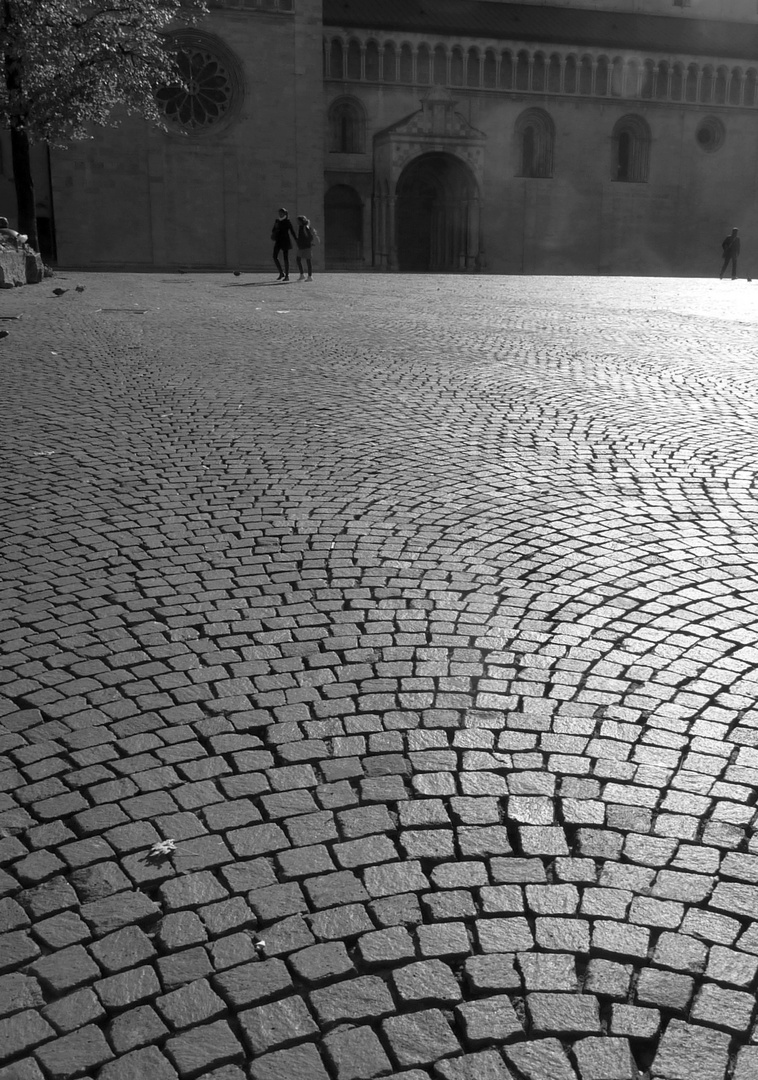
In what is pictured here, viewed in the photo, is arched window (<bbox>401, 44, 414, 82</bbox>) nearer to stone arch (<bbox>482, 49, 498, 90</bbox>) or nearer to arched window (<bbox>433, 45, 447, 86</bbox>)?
arched window (<bbox>433, 45, 447, 86</bbox>)

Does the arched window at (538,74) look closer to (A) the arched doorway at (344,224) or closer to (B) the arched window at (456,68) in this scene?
(B) the arched window at (456,68)

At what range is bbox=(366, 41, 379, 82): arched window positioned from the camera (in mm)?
45281

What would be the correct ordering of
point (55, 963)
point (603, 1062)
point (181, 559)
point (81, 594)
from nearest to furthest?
point (603, 1062)
point (55, 963)
point (81, 594)
point (181, 559)

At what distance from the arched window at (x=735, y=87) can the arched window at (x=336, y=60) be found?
1963cm

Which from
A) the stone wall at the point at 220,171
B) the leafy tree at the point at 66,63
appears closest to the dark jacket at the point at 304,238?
the leafy tree at the point at 66,63

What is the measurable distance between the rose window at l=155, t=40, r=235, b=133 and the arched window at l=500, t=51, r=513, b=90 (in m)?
13.3

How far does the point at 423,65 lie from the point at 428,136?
12.8ft

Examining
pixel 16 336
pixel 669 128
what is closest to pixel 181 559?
pixel 16 336

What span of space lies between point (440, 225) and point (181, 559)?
4681cm

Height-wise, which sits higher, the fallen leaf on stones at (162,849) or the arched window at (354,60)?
the arched window at (354,60)

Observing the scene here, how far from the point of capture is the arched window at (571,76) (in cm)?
4788

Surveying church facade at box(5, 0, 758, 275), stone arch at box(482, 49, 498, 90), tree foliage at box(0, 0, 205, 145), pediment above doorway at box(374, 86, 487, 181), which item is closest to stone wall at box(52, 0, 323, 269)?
church facade at box(5, 0, 758, 275)

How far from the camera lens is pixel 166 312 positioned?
16750 mm

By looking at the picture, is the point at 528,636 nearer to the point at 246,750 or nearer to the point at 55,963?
the point at 246,750
